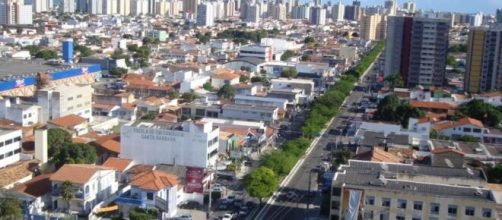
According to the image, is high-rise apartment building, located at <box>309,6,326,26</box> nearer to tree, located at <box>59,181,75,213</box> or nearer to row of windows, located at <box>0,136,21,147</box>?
row of windows, located at <box>0,136,21,147</box>

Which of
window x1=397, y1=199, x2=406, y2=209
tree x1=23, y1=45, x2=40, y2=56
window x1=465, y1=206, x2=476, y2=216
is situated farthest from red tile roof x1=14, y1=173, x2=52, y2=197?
tree x1=23, y1=45, x2=40, y2=56

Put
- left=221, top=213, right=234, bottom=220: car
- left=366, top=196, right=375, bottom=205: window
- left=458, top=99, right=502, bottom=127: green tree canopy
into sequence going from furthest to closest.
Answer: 1. left=458, top=99, right=502, bottom=127: green tree canopy
2. left=221, top=213, right=234, bottom=220: car
3. left=366, top=196, right=375, bottom=205: window

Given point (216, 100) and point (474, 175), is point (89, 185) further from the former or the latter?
point (216, 100)

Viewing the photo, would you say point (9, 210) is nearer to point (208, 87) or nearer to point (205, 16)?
point (208, 87)

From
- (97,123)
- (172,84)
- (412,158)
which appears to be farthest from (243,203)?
(172,84)

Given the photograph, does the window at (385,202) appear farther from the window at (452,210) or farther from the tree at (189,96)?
the tree at (189,96)

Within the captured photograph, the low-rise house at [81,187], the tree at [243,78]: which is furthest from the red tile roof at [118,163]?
the tree at [243,78]
